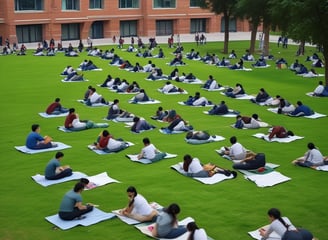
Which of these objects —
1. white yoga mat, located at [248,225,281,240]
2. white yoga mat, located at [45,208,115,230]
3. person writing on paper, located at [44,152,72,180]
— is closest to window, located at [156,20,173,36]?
person writing on paper, located at [44,152,72,180]

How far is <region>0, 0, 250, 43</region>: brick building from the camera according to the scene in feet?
219

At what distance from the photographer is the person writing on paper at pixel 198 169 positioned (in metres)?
16.0

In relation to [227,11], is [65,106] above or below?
below

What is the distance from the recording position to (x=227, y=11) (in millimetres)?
54500

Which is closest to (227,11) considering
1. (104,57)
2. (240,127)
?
(104,57)

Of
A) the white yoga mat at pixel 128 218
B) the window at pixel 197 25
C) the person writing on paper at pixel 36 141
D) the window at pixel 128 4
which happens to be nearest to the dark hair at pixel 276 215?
the white yoga mat at pixel 128 218

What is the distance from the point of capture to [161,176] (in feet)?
53.2

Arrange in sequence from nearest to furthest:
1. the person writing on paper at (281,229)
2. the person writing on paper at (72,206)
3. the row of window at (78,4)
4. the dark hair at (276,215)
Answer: the person writing on paper at (281,229)
the dark hair at (276,215)
the person writing on paper at (72,206)
the row of window at (78,4)

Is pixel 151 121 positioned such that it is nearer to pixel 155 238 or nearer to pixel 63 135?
pixel 63 135

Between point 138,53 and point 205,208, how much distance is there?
3998 centimetres

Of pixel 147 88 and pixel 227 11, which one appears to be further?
pixel 227 11

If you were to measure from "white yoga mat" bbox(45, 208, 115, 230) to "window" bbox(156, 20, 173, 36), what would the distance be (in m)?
68.6

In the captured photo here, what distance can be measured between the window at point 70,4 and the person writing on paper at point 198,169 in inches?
2297

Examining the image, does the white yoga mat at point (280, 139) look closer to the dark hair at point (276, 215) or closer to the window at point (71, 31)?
the dark hair at point (276, 215)
